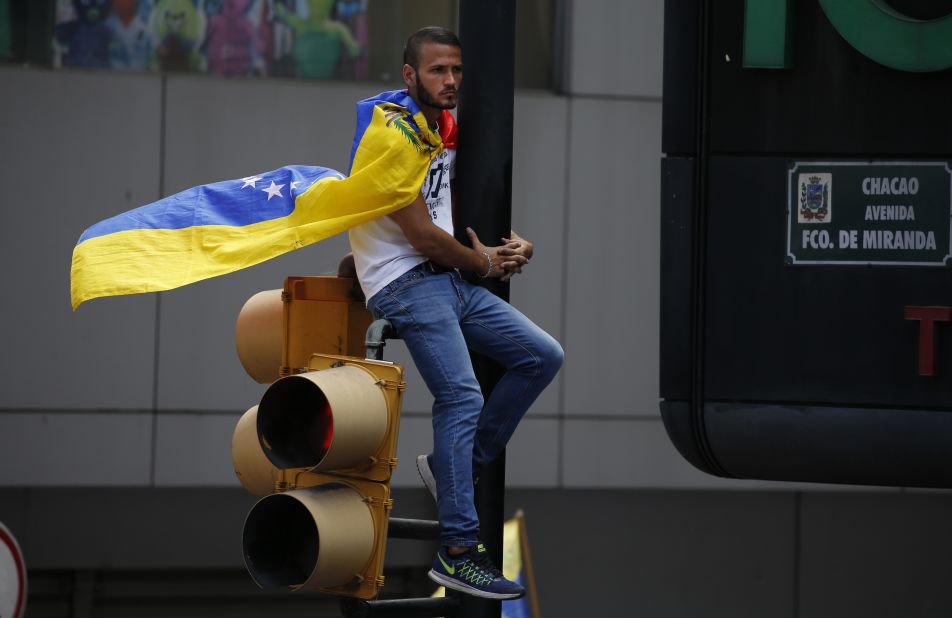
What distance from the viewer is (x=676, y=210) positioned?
398cm

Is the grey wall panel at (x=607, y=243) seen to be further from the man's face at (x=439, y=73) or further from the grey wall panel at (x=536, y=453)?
the man's face at (x=439, y=73)

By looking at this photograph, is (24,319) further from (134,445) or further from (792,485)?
(792,485)

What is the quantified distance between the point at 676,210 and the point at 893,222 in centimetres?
60

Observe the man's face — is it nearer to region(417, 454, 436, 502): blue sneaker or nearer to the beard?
the beard

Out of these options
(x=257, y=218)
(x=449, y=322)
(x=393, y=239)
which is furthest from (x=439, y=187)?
(x=257, y=218)

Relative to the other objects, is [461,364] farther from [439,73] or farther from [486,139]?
[439,73]

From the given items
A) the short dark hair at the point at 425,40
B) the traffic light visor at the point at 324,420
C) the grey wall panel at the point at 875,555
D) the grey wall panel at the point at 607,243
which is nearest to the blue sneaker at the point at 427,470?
the traffic light visor at the point at 324,420

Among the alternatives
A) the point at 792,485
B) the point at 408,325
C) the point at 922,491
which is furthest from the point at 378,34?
the point at 408,325

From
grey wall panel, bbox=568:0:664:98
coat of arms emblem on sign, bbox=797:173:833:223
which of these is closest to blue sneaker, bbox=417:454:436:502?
coat of arms emblem on sign, bbox=797:173:833:223

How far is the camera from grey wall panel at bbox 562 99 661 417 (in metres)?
9.80

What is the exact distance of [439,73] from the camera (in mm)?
3967

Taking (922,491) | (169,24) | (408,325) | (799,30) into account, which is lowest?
(922,491)

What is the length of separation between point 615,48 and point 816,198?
20.1 ft

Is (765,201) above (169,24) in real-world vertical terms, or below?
below
